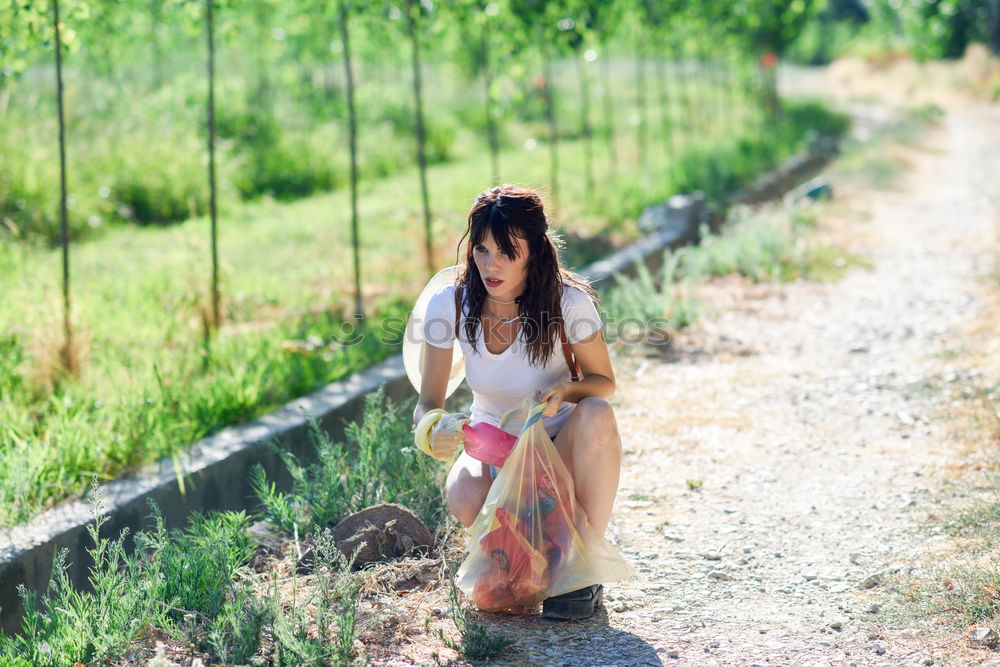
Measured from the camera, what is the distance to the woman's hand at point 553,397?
2.99 meters

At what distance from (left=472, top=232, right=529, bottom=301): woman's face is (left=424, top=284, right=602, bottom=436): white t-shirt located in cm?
15

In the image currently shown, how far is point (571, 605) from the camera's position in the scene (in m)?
3.02

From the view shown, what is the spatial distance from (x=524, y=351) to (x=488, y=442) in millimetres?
324

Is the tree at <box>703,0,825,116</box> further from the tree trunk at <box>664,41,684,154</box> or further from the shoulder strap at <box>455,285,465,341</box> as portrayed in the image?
the shoulder strap at <box>455,285,465,341</box>

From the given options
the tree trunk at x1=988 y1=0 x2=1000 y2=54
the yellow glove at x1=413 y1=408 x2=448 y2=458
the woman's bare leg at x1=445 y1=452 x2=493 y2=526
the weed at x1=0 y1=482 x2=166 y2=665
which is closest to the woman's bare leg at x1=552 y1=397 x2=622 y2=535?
the woman's bare leg at x1=445 y1=452 x2=493 y2=526

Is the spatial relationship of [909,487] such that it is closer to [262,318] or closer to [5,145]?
[262,318]

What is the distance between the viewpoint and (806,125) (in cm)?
1883

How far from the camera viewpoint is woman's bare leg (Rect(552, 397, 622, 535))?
3037 mm

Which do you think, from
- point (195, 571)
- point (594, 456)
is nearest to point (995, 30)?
point (594, 456)

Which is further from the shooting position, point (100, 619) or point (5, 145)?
point (5, 145)

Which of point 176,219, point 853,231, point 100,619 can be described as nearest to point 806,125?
point 853,231

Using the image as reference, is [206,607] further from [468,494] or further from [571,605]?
[571,605]

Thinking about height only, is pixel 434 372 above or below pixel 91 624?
above

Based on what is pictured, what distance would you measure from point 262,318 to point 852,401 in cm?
323
